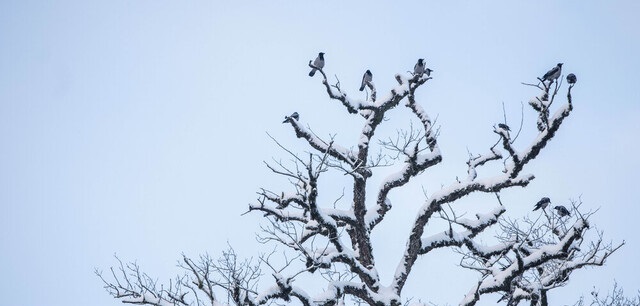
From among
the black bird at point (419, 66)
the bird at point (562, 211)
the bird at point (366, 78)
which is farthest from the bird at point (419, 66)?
the bird at point (562, 211)

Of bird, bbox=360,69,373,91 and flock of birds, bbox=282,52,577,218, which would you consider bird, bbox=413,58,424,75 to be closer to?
flock of birds, bbox=282,52,577,218

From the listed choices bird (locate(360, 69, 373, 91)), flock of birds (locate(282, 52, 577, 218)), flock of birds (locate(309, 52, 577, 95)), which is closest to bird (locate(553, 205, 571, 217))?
flock of birds (locate(282, 52, 577, 218))

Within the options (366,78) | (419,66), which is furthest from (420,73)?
(419,66)

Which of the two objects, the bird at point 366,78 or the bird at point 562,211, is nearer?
the bird at point 562,211

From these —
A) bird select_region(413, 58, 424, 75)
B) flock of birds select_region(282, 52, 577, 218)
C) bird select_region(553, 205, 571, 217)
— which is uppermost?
bird select_region(413, 58, 424, 75)

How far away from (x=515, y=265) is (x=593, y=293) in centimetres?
485

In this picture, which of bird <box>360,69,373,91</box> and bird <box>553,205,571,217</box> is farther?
bird <box>360,69,373,91</box>

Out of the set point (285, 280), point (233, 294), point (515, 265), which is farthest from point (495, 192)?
point (233, 294)

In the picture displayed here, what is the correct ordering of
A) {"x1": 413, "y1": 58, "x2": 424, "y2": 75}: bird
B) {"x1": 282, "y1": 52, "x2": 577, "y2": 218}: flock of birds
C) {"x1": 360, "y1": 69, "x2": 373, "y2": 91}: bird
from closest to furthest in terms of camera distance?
{"x1": 282, "y1": 52, "x2": 577, "y2": 218}: flock of birds
{"x1": 360, "y1": 69, "x2": 373, "y2": 91}: bird
{"x1": 413, "y1": 58, "x2": 424, "y2": 75}: bird

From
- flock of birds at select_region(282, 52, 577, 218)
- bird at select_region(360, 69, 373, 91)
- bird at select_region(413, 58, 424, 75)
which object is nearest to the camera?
flock of birds at select_region(282, 52, 577, 218)

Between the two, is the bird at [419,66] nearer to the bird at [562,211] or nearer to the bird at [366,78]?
the bird at [366,78]

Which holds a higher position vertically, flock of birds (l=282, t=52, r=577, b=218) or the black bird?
the black bird

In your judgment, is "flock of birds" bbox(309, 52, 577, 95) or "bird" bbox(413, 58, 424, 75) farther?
"bird" bbox(413, 58, 424, 75)

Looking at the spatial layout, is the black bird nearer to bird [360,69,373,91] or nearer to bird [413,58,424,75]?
bird [413,58,424,75]
